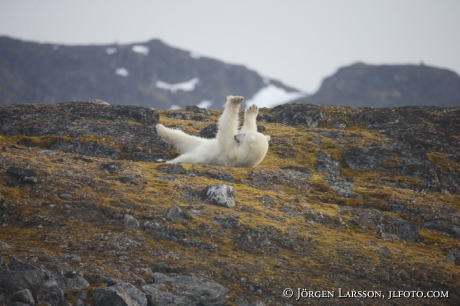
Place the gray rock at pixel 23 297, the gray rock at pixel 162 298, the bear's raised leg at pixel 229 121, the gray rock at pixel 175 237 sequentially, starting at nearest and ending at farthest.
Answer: the gray rock at pixel 23 297, the gray rock at pixel 162 298, the gray rock at pixel 175 237, the bear's raised leg at pixel 229 121

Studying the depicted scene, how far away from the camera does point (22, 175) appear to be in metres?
11.5

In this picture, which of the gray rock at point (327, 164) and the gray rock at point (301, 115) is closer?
the gray rock at point (327, 164)

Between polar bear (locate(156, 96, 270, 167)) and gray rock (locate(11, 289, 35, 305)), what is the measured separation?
31.5ft

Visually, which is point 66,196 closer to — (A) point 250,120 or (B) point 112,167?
(B) point 112,167

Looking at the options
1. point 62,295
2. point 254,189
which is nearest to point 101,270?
point 62,295

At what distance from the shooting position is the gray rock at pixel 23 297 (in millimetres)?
7211

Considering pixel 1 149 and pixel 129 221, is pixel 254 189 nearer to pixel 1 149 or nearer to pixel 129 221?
pixel 129 221

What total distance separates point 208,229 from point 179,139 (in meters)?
7.39

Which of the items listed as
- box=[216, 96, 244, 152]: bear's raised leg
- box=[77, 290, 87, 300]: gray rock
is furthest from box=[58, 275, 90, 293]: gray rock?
box=[216, 96, 244, 152]: bear's raised leg

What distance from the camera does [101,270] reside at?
8.72 meters

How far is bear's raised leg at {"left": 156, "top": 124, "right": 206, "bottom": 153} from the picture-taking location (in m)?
17.7

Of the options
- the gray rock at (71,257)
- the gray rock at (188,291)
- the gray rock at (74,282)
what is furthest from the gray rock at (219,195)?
the gray rock at (74,282)

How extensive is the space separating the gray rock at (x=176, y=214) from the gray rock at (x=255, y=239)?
1.48 m

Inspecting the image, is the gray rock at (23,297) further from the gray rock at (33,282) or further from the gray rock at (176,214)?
the gray rock at (176,214)
